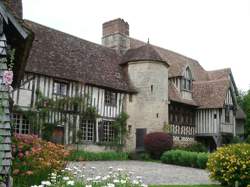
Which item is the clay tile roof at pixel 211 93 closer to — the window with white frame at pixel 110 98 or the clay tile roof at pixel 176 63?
the clay tile roof at pixel 176 63

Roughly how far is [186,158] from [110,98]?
5.79 meters

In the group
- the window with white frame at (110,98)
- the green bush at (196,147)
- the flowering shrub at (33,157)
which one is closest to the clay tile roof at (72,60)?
the window with white frame at (110,98)

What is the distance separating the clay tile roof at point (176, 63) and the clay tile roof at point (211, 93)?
2.23 metres

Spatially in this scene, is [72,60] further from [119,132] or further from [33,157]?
[33,157]

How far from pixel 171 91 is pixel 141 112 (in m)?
4.09

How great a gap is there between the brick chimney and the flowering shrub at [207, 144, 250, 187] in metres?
14.3

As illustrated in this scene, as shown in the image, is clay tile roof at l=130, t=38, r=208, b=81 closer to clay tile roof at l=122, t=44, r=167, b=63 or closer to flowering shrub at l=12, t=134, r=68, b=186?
clay tile roof at l=122, t=44, r=167, b=63

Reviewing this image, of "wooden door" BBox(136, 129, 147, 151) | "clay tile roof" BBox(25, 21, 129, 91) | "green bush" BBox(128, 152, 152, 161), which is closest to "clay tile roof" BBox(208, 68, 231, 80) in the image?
"clay tile roof" BBox(25, 21, 129, 91)

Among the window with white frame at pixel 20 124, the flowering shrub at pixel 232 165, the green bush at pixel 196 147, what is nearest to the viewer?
the flowering shrub at pixel 232 165

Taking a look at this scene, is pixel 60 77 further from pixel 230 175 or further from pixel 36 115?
pixel 230 175

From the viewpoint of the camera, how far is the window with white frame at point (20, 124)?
16600 mm

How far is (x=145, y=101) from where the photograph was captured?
863 inches

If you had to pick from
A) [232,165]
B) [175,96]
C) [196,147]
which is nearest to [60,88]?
[175,96]

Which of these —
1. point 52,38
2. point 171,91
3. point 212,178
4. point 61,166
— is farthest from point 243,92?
point 61,166
